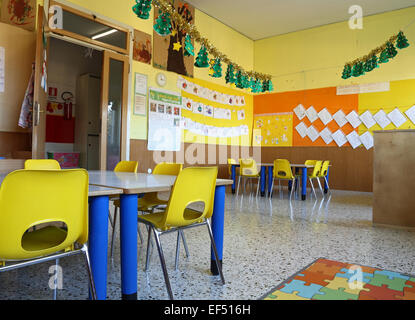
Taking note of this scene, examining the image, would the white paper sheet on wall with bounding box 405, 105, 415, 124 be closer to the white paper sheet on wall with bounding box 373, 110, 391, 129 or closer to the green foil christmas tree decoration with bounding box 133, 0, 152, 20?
the white paper sheet on wall with bounding box 373, 110, 391, 129

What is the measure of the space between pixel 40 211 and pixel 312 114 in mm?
7827

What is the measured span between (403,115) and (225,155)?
14.1 feet

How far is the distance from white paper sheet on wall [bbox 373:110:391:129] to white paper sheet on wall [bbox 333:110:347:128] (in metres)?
0.68

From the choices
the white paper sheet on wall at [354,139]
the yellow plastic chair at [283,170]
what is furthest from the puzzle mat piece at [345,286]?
the white paper sheet on wall at [354,139]

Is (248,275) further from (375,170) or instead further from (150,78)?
(150,78)

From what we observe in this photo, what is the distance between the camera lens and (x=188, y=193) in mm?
1677

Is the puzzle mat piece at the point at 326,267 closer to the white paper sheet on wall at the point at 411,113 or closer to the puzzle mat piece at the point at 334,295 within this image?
the puzzle mat piece at the point at 334,295

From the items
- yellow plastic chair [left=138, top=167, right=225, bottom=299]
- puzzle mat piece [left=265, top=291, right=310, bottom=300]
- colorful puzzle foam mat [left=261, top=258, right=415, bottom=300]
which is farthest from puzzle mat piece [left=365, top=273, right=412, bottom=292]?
yellow plastic chair [left=138, top=167, right=225, bottom=299]

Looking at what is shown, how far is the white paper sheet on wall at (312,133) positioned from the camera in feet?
26.1

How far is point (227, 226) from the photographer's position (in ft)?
11.3

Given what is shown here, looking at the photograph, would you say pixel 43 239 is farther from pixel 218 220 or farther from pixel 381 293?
pixel 381 293

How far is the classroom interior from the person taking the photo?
1.70m

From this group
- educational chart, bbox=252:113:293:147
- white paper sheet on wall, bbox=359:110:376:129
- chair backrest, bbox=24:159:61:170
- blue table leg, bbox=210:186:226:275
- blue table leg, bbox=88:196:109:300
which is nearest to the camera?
blue table leg, bbox=88:196:109:300
